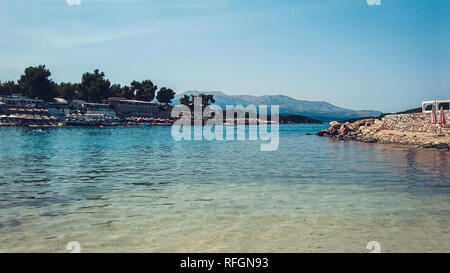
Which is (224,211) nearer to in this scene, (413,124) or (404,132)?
(404,132)

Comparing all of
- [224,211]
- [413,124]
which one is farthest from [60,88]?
[224,211]

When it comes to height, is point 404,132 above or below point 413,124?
below

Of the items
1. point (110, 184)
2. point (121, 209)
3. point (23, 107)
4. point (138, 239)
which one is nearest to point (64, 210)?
point (121, 209)

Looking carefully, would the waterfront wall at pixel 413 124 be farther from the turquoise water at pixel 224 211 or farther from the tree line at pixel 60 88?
the tree line at pixel 60 88

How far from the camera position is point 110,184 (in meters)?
17.6

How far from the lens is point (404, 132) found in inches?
2053

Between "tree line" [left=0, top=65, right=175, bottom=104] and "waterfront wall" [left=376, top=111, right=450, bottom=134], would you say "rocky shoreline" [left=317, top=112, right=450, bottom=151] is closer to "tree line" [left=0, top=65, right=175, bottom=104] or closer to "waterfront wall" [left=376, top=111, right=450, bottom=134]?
"waterfront wall" [left=376, top=111, right=450, bottom=134]

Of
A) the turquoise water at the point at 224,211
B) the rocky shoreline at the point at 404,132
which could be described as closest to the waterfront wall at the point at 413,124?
the rocky shoreline at the point at 404,132

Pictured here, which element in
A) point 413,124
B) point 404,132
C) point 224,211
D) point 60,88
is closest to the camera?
point 224,211

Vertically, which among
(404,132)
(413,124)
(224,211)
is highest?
(413,124)

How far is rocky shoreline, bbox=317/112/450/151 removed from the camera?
42.6 metres
